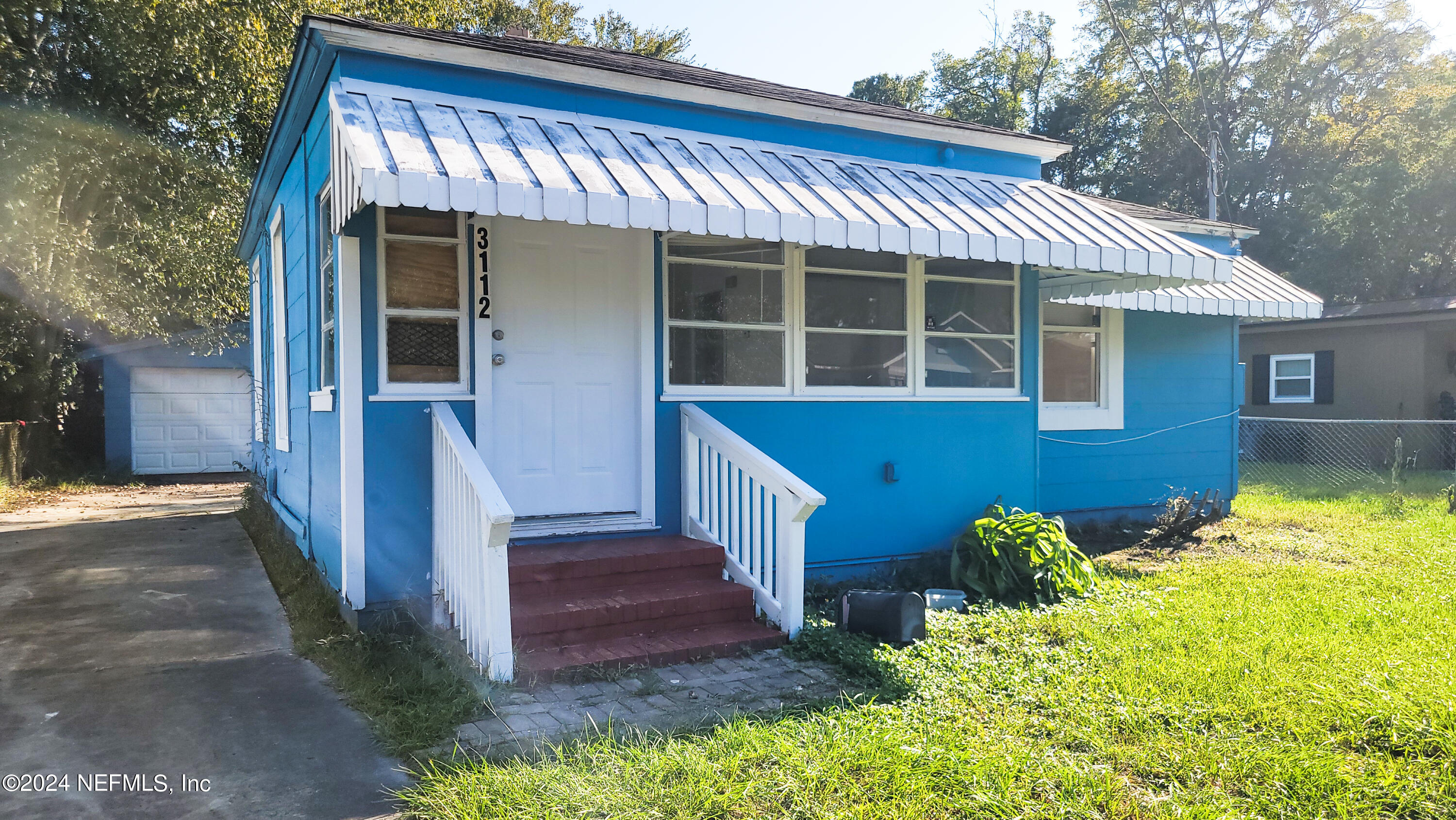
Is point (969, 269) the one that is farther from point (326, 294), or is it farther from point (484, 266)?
point (326, 294)

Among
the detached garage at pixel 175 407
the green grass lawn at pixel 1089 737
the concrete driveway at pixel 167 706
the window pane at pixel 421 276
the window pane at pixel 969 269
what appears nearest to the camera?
the green grass lawn at pixel 1089 737

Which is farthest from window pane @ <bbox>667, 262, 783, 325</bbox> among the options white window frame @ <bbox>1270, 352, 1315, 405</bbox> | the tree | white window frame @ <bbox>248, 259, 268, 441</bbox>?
Answer: the tree

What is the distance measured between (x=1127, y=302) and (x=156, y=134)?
44.8ft

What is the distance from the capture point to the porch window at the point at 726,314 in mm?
5914

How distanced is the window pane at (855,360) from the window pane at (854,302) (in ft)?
0.30

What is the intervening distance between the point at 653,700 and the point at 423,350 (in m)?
2.39

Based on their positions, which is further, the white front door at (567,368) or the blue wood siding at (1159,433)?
the blue wood siding at (1159,433)

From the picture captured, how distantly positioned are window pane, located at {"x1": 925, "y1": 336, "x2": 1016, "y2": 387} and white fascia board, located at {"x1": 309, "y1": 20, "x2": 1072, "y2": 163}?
60.4 inches

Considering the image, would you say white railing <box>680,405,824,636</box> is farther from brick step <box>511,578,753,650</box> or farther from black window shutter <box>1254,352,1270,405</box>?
black window shutter <box>1254,352,1270,405</box>

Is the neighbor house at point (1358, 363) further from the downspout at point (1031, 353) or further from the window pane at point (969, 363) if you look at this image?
the window pane at point (969, 363)

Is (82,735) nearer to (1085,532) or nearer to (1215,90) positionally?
(1085,532)

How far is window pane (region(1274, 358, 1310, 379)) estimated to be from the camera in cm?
1638

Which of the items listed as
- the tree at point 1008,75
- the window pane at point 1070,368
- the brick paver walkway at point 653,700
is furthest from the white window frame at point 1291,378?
the brick paver walkway at point 653,700

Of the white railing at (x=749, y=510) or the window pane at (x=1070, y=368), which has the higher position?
the window pane at (x=1070, y=368)
